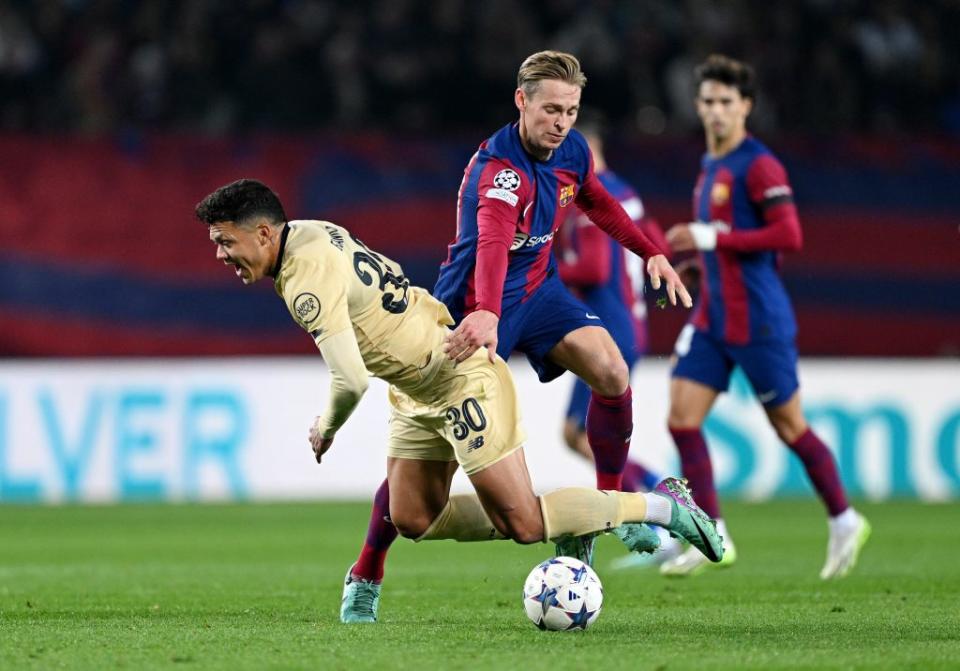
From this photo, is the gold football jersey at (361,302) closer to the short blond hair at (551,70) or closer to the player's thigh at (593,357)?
the player's thigh at (593,357)

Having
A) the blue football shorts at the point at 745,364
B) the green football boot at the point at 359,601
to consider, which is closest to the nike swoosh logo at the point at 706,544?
the green football boot at the point at 359,601

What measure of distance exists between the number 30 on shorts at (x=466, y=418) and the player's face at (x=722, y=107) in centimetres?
313

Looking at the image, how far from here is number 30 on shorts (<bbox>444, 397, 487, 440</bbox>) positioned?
18.9 feet

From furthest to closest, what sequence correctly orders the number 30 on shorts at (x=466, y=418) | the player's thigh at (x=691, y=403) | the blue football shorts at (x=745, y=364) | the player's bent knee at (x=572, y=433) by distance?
the player's bent knee at (x=572, y=433)
the player's thigh at (x=691, y=403)
the blue football shorts at (x=745, y=364)
the number 30 on shorts at (x=466, y=418)

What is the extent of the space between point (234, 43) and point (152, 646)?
1076 cm

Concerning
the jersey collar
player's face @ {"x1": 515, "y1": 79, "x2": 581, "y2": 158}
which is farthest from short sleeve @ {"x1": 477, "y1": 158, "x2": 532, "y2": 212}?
the jersey collar

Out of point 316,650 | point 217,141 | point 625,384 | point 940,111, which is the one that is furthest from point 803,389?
point 316,650

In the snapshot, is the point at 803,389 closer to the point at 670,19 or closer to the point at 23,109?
the point at 670,19

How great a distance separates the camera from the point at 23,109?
1480 centimetres

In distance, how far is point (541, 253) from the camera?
649 centimetres

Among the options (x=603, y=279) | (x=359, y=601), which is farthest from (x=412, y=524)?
(x=603, y=279)

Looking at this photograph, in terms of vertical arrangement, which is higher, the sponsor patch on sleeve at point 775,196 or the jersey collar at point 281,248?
the sponsor patch on sleeve at point 775,196

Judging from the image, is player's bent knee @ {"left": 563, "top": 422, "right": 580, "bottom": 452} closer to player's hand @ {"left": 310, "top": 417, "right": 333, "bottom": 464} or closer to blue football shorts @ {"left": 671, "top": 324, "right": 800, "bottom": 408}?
blue football shorts @ {"left": 671, "top": 324, "right": 800, "bottom": 408}

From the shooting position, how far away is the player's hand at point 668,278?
20.4ft
